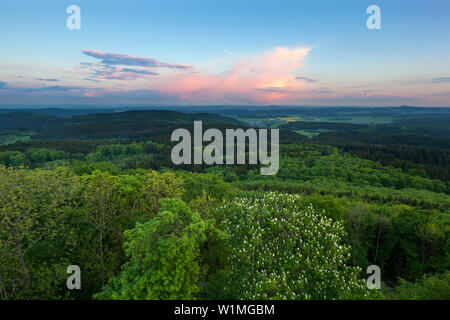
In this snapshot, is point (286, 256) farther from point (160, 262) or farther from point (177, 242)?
point (160, 262)

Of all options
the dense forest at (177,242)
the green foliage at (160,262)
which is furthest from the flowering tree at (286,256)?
the green foliage at (160,262)

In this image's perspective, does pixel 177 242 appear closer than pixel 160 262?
Yes

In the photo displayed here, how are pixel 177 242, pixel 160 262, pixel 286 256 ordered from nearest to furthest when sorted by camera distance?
pixel 177 242 < pixel 160 262 < pixel 286 256

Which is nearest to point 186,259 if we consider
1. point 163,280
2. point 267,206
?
point 163,280

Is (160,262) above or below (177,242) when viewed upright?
below

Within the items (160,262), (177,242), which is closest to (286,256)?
(177,242)

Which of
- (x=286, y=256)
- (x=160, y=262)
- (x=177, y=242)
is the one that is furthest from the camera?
(x=286, y=256)

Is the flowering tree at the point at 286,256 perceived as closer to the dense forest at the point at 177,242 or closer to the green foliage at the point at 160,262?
the dense forest at the point at 177,242

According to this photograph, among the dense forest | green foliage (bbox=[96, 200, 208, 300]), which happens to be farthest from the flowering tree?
green foliage (bbox=[96, 200, 208, 300])

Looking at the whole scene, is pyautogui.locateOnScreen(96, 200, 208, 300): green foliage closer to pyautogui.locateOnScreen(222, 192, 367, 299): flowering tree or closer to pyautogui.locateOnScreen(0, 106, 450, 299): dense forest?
pyautogui.locateOnScreen(0, 106, 450, 299): dense forest
